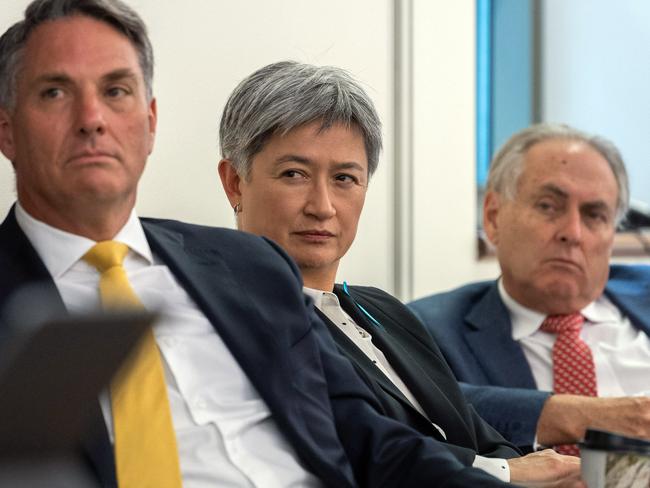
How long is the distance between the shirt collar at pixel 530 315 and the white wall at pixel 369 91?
0.42m

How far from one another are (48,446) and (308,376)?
1.01 metres

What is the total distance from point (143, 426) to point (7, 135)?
60 cm

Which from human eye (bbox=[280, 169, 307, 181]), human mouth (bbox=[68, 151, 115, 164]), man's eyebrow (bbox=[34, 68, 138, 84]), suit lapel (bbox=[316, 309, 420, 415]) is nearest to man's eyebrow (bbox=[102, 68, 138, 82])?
man's eyebrow (bbox=[34, 68, 138, 84])

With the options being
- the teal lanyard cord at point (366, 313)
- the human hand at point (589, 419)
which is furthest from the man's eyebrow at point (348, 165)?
the human hand at point (589, 419)

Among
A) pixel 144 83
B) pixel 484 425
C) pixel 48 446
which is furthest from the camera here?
pixel 484 425

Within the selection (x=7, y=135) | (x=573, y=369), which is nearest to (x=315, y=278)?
(x=7, y=135)

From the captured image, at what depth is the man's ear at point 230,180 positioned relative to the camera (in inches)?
98.4

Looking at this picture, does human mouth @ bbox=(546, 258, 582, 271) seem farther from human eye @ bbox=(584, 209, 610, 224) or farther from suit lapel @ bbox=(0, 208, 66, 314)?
suit lapel @ bbox=(0, 208, 66, 314)

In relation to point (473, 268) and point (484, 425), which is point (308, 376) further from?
point (473, 268)

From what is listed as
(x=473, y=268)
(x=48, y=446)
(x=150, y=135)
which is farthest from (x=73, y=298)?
(x=473, y=268)

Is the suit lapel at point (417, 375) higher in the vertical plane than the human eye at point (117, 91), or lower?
lower

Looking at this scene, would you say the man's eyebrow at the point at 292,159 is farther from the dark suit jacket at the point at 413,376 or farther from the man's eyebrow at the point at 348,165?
the dark suit jacket at the point at 413,376

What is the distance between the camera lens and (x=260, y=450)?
1.91 m

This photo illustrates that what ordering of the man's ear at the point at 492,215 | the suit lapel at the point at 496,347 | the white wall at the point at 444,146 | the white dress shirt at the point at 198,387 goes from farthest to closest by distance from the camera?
the white wall at the point at 444,146, the man's ear at the point at 492,215, the suit lapel at the point at 496,347, the white dress shirt at the point at 198,387
